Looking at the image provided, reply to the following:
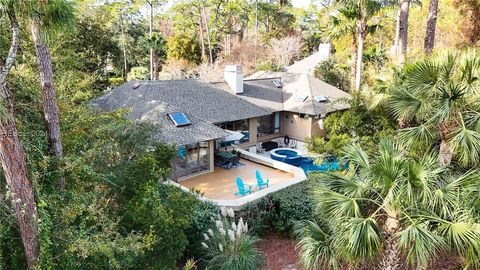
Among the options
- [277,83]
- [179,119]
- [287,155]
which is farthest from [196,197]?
[277,83]

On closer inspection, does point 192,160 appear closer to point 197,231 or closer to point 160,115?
point 160,115

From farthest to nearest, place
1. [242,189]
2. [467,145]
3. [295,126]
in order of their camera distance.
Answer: [295,126] → [242,189] → [467,145]

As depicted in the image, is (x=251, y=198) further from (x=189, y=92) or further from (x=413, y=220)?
(x=189, y=92)

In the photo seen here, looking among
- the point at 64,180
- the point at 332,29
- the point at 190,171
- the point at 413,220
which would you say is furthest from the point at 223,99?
the point at 413,220

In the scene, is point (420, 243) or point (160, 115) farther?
point (160, 115)

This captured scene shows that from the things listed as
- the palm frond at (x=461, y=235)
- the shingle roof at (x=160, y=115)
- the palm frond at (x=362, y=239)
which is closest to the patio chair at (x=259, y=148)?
the shingle roof at (x=160, y=115)
